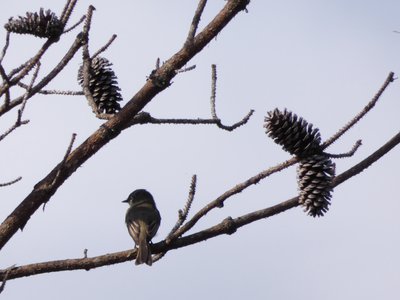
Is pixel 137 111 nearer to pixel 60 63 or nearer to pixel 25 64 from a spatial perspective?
pixel 60 63

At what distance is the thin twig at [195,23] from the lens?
343 cm

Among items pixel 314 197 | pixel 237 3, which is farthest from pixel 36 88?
pixel 314 197

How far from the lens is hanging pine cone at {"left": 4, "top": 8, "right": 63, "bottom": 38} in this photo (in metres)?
3.81

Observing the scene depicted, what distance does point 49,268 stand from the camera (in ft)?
12.9

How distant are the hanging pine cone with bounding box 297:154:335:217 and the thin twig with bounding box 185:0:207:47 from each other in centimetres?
82

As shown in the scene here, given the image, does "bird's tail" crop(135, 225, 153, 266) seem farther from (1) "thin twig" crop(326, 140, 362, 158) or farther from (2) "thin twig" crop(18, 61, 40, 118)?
(1) "thin twig" crop(326, 140, 362, 158)

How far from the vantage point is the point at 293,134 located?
363 cm

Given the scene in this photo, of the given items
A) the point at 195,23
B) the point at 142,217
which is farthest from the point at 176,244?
the point at 142,217

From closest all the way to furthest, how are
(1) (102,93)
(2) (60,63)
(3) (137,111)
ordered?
1. (3) (137,111)
2. (2) (60,63)
3. (1) (102,93)

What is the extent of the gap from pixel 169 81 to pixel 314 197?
3.06 feet

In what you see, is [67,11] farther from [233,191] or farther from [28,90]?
[233,191]

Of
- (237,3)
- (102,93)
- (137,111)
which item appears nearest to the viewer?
(237,3)

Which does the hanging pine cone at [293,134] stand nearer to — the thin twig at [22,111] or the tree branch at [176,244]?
the tree branch at [176,244]

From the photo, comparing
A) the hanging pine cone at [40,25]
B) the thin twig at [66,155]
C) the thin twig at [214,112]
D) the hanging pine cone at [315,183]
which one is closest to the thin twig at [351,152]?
the hanging pine cone at [315,183]
